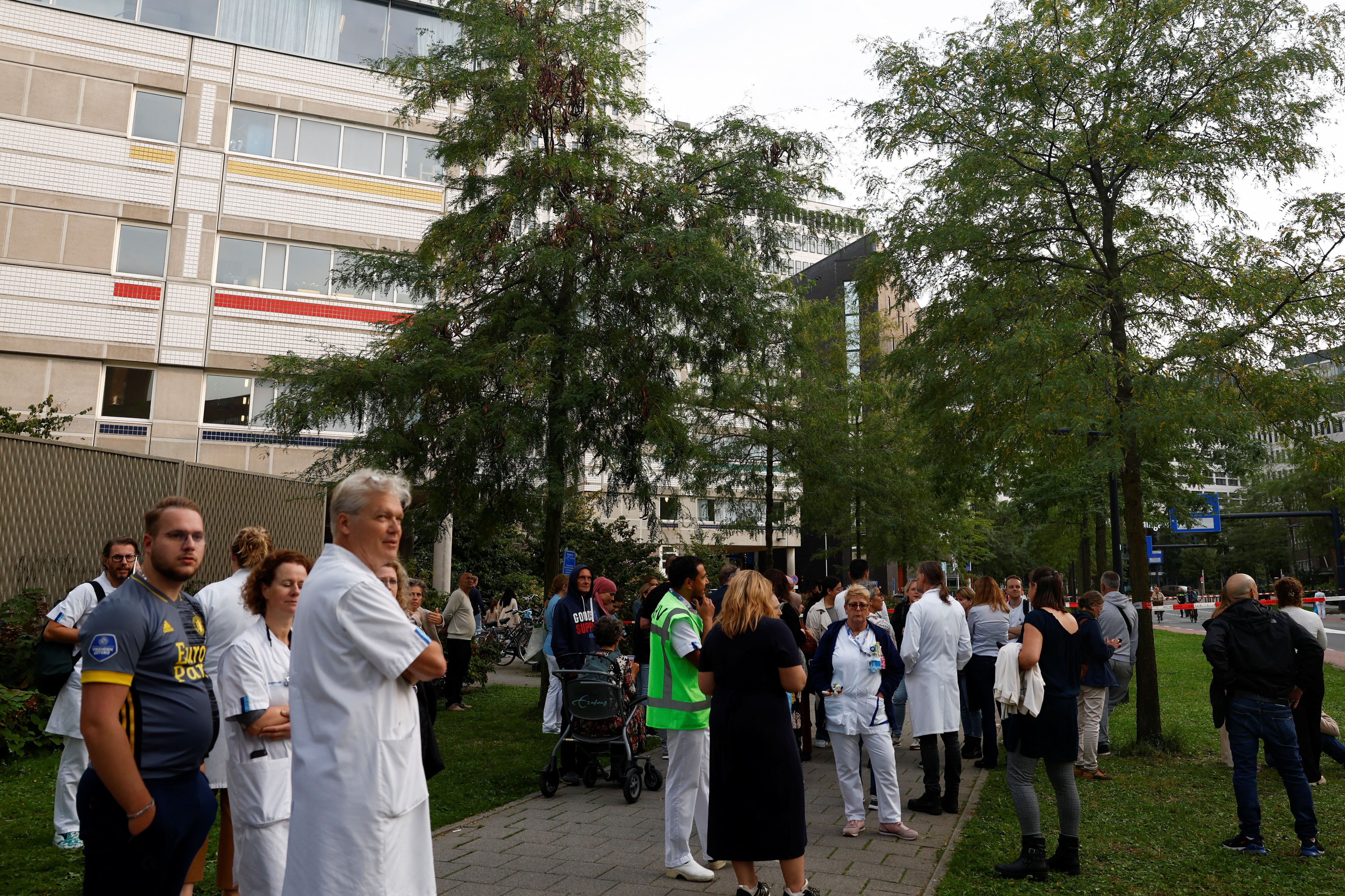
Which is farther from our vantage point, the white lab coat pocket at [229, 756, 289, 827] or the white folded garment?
the white folded garment

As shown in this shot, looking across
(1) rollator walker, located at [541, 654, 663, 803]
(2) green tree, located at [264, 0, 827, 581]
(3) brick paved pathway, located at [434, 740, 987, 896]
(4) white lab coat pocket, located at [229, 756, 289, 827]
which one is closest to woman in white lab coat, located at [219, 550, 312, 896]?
(4) white lab coat pocket, located at [229, 756, 289, 827]

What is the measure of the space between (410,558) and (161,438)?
8.32 meters

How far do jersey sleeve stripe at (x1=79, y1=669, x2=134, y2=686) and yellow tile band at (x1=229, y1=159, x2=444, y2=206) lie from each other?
26260 millimetres

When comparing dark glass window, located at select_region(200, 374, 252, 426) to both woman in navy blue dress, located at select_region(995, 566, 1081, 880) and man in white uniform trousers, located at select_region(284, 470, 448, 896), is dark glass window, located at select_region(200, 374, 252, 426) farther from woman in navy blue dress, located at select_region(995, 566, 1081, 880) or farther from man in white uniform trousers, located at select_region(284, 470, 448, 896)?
man in white uniform trousers, located at select_region(284, 470, 448, 896)

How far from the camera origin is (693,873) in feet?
19.3

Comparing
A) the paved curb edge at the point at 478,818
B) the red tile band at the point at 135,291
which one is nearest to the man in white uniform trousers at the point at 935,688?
the paved curb edge at the point at 478,818

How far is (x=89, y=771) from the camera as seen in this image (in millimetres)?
3207

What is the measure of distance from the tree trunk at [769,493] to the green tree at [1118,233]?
1058cm

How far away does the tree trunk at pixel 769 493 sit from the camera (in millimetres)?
22906

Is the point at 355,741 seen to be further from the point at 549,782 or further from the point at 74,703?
the point at 549,782

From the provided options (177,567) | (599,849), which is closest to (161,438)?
(599,849)

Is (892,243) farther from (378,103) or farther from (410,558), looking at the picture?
(378,103)

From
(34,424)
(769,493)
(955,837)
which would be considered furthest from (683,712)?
(769,493)

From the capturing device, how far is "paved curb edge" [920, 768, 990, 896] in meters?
5.86
